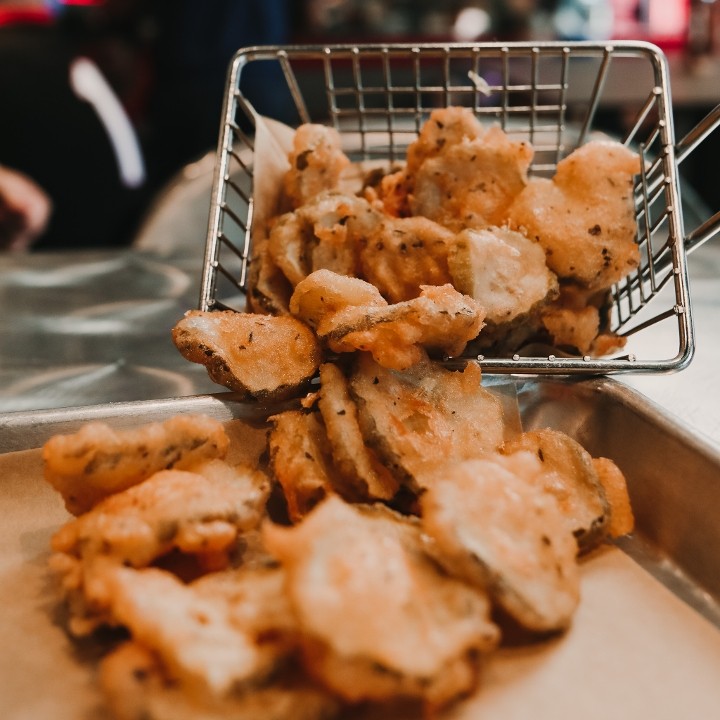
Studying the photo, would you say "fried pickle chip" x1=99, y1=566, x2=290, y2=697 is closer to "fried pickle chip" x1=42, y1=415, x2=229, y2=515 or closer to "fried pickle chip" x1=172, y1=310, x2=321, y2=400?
"fried pickle chip" x1=42, y1=415, x2=229, y2=515

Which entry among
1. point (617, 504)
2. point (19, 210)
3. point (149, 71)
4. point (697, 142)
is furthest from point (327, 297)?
point (149, 71)

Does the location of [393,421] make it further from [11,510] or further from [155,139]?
[155,139]

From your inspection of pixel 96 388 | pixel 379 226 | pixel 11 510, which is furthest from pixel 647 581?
pixel 96 388

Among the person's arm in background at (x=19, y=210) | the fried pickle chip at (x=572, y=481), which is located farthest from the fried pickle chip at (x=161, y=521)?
the person's arm in background at (x=19, y=210)

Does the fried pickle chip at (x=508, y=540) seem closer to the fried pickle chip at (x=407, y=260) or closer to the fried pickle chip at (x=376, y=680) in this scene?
the fried pickle chip at (x=376, y=680)

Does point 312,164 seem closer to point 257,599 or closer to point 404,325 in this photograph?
point 404,325

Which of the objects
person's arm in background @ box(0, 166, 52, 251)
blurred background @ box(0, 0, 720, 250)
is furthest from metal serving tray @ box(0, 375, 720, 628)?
person's arm in background @ box(0, 166, 52, 251)
